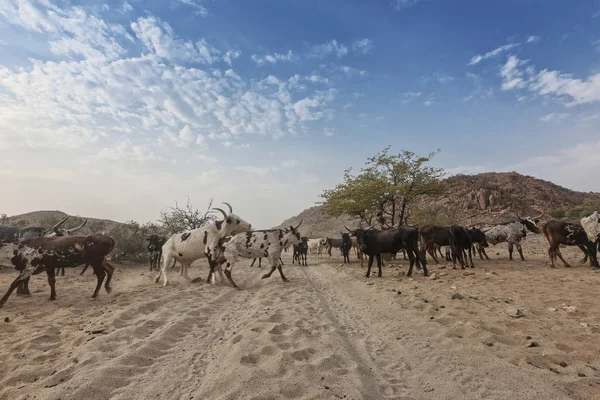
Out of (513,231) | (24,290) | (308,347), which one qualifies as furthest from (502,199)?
(24,290)

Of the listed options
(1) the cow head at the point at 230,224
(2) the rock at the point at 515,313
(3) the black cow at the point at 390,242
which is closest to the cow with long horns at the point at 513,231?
(3) the black cow at the point at 390,242

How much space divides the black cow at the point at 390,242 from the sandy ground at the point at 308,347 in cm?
378

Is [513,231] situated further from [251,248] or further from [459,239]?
[251,248]

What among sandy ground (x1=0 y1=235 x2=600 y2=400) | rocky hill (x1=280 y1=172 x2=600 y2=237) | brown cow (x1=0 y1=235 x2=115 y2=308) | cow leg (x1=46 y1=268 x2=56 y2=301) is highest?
rocky hill (x1=280 y1=172 x2=600 y2=237)

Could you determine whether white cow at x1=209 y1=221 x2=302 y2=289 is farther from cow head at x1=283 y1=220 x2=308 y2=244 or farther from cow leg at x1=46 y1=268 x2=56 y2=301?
cow leg at x1=46 y1=268 x2=56 y2=301

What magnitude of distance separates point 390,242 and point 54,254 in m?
11.0

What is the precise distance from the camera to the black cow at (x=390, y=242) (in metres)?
11.6

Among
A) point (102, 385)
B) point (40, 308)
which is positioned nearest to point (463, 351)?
point (102, 385)

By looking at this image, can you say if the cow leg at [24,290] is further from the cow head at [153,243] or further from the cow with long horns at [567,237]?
the cow with long horns at [567,237]

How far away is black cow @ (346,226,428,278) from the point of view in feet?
38.1

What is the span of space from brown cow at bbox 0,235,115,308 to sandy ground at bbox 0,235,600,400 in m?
0.86

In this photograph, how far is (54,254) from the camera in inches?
305

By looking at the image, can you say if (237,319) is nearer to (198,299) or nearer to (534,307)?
(198,299)

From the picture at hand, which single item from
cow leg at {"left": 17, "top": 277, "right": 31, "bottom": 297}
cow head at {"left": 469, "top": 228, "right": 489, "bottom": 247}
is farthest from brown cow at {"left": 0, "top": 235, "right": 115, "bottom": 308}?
cow head at {"left": 469, "top": 228, "right": 489, "bottom": 247}
